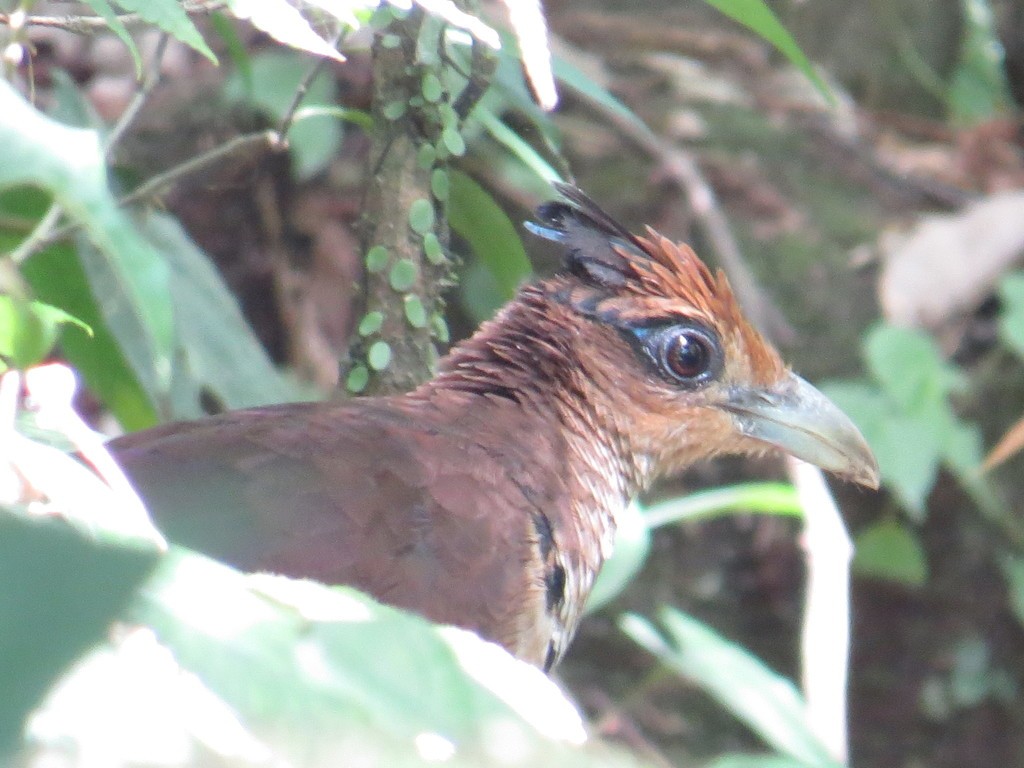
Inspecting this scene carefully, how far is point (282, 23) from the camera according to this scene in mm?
1404

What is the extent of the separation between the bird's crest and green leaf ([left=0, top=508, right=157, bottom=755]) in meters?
1.84

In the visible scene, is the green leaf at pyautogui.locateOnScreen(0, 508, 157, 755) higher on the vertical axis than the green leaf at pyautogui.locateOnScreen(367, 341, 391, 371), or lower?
higher

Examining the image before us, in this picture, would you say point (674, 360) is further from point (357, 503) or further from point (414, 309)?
point (357, 503)

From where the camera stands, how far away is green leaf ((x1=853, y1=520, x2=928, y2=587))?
4.74m

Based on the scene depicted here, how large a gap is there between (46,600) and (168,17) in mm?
790

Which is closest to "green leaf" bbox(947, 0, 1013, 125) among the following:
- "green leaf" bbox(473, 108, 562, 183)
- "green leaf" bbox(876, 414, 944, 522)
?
"green leaf" bbox(876, 414, 944, 522)

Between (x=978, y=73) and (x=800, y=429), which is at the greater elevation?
(x=800, y=429)

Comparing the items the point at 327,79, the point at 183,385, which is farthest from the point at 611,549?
the point at 327,79

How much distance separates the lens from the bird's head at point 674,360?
272 cm

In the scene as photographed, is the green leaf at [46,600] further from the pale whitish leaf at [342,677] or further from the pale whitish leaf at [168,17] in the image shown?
the pale whitish leaf at [168,17]

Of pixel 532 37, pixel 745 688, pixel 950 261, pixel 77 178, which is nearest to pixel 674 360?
pixel 745 688

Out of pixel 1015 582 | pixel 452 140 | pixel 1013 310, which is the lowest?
pixel 1015 582

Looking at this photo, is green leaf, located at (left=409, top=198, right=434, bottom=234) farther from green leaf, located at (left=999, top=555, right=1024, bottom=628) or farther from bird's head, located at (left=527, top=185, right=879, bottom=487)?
green leaf, located at (left=999, top=555, right=1024, bottom=628)

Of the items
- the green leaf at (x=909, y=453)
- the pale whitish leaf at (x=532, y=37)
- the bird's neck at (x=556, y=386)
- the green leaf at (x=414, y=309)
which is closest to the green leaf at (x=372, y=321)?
the green leaf at (x=414, y=309)
